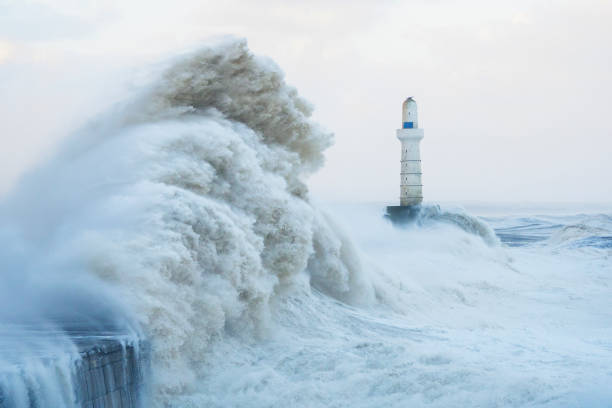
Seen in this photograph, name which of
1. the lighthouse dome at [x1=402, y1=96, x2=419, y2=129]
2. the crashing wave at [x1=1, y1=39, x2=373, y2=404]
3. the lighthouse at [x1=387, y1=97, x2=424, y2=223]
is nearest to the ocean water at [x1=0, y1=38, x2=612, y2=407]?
the crashing wave at [x1=1, y1=39, x2=373, y2=404]

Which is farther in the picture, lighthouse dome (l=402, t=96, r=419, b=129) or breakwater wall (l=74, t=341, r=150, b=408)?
lighthouse dome (l=402, t=96, r=419, b=129)

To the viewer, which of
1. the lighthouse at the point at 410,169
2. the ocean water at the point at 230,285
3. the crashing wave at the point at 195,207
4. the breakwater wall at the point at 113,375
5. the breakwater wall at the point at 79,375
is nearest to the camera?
the breakwater wall at the point at 79,375

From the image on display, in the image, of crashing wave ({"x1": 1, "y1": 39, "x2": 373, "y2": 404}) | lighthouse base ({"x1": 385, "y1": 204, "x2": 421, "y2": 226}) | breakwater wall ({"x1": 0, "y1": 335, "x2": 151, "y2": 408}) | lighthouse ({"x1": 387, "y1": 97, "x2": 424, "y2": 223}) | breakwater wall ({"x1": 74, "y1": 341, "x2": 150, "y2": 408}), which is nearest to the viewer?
breakwater wall ({"x1": 0, "y1": 335, "x2": 151, "y2": 408})

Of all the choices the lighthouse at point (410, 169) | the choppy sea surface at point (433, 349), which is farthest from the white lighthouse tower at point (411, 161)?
the choppy sea surface at point (433, 349)

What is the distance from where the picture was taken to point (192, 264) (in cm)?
687

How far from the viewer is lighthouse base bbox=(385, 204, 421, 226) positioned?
80.6ft

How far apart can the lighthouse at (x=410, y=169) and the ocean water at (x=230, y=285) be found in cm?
1343

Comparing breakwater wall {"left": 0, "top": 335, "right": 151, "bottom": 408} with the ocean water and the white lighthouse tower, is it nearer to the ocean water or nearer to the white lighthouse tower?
the ocean water

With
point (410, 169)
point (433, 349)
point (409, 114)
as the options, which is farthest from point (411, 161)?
point (433, 349)

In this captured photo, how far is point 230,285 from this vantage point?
288 inches

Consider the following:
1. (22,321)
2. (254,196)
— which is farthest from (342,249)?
(22,321)

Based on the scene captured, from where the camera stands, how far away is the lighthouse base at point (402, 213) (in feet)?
80.6

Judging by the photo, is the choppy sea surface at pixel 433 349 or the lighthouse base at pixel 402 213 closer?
the choppy sea surface at pixel 433 349

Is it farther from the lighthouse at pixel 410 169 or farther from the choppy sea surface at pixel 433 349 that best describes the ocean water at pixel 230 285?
the lighthouse at pixel 410 169
